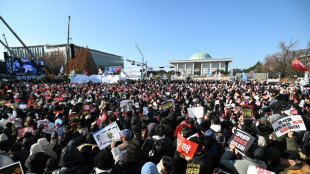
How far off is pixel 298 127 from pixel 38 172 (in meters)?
5.34

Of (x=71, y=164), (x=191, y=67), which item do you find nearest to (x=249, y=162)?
(x=71, y=164)

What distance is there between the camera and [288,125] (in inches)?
146

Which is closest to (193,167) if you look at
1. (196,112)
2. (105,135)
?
(105,135)

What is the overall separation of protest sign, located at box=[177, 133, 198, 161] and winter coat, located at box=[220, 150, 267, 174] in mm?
533

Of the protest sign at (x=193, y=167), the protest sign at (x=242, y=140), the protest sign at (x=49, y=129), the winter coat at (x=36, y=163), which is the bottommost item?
the protest sign at (x=49, y=129)

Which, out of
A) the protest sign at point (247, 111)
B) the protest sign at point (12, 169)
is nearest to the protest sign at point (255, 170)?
the protest sign at point (12, 169)

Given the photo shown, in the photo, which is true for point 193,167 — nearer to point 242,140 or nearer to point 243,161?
point 243,161

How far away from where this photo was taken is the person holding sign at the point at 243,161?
2.54 meters

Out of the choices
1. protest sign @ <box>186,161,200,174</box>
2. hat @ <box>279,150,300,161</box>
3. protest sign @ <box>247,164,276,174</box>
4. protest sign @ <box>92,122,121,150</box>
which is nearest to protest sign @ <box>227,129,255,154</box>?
protest sign @ <box>247,164,276,174</box>

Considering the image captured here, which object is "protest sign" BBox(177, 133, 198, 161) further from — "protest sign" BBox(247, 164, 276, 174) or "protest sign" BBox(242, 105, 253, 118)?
"protest sign" BBox(242, 105, 253, 118)

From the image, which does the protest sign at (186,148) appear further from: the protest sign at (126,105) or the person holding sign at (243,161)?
the protest sign at (126,105)

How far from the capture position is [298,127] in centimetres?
364

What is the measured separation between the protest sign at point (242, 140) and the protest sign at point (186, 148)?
0.76m

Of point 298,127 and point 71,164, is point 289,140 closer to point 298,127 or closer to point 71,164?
point 298,127
